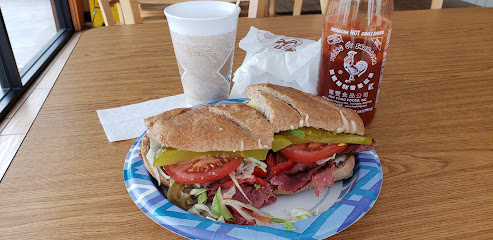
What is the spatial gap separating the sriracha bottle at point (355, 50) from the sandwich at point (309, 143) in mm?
75

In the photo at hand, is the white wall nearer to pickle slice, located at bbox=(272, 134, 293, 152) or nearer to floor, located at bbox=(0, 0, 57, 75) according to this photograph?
pickle slice, located at bbox=(272, 134, 293, 152)

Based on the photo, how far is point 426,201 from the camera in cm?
66

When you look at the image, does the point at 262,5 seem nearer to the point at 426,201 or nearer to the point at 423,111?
the point at 423,111

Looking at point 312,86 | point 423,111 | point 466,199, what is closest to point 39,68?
point 312,86

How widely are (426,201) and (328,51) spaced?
35 centimetres

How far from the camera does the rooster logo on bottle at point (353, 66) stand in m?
0.77

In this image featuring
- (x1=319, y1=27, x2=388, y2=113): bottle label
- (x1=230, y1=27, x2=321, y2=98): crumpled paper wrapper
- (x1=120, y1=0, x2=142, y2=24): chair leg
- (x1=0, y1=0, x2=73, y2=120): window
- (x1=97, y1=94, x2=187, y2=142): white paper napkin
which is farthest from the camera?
(x1=0, y1=0, x2=73, y2=120): window

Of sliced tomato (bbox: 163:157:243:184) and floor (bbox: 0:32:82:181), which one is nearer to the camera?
sliced tomato (bbox: 163:157:243:184)

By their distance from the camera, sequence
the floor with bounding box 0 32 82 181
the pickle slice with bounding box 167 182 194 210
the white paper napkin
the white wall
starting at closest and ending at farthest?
the pickle slice with bounding box 167 182 194 210, the white paper napkin, the floor with bounding box 0 32 82 181, the white wall

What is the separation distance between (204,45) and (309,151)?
1.11ft

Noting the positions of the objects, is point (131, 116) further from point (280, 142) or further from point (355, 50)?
point (355, 50)

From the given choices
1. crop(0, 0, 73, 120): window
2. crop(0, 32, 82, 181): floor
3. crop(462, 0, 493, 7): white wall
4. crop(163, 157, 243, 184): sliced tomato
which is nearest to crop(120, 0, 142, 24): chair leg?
crop(0, 32, 82, 181): floor

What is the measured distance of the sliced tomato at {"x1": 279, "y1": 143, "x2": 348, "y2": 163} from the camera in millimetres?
718

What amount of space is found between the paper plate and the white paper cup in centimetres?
24
